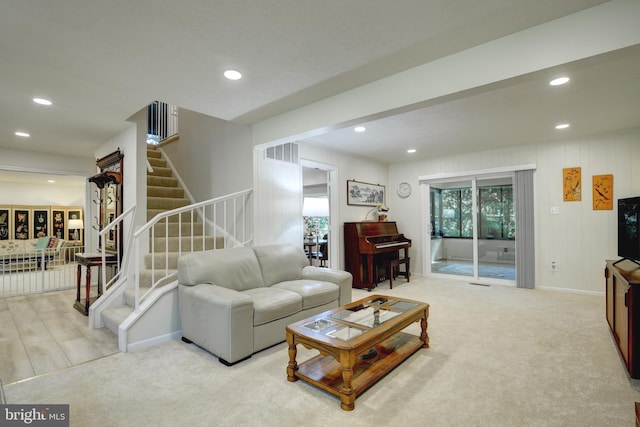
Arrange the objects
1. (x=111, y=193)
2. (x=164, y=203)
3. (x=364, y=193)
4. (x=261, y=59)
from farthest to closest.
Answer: (x=364, y=193), (x=164, y=203), (x=111, y=193), (x=261, y=59)

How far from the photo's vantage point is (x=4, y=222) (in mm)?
8516

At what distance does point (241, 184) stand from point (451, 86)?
278 centimetres

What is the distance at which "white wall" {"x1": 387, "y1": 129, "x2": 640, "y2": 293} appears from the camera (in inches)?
175

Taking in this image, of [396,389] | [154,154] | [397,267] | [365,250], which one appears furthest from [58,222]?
[396,389]

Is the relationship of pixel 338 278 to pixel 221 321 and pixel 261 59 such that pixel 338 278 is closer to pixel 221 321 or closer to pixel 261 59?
pixel 221 321

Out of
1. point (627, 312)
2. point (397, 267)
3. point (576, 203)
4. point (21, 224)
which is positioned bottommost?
point (397, 267)

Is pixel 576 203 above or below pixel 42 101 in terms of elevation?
below

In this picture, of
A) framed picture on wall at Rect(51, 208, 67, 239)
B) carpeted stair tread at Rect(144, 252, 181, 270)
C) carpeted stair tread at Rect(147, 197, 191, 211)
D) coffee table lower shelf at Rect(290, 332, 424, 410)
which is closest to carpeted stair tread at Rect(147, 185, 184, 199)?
carpeted stair tread at Rect(147, 197, 191, 211)

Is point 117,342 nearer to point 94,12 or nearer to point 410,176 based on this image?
point 94,12

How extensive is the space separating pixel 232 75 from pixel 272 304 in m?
2.02

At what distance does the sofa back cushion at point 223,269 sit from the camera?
2.95 metres

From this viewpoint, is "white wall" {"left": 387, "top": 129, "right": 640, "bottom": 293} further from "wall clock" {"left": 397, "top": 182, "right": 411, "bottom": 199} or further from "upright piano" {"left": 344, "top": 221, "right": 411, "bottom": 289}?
"upright piano" {"left": 344, "top": 221, "right": 411, "bottom": 289}

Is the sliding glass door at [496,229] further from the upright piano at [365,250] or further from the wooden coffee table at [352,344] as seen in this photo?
the wooden coffee table at [352,344]

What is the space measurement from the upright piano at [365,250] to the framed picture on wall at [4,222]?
31.6 ft
